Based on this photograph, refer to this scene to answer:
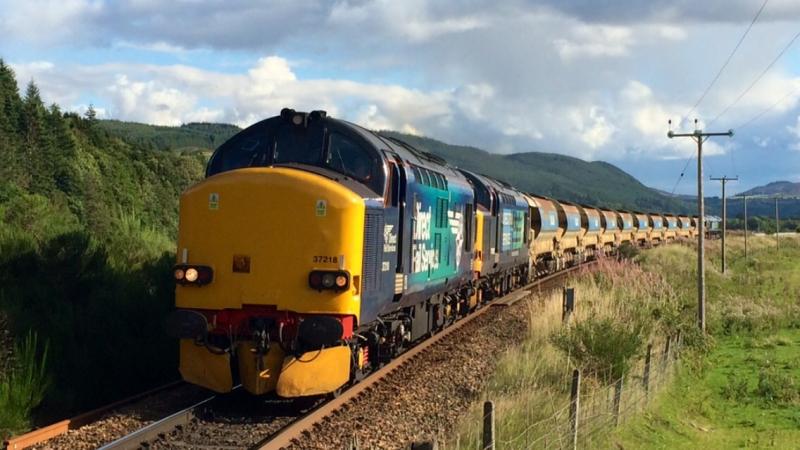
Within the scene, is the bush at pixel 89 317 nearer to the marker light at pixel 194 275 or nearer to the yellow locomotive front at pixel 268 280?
the yellow locomotive front at pixel 268 280

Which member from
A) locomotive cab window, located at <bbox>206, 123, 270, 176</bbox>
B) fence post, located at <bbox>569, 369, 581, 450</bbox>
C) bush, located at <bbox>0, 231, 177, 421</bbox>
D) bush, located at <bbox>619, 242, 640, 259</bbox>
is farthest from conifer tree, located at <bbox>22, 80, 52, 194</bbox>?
fence post, located at <bbox>569, 369, 581, 450</bbox>

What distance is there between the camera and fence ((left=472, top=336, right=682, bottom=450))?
372 inches

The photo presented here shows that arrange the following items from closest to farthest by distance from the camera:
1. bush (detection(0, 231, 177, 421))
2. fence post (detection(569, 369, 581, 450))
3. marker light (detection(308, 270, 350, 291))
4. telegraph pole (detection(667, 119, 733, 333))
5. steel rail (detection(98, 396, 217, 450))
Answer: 1. steel rail (detection(98, 396, 217, 450))
2. fence post (detection(569, 369, 581, 450))
3. marker light (detection(308, 270, 350, 291))
4. bush (detection(0, 231, 177, 421))
5. telegraph pole (detection(667, 119, 733, 333))

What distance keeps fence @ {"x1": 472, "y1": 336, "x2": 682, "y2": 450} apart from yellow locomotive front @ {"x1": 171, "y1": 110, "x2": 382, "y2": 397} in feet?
8.23

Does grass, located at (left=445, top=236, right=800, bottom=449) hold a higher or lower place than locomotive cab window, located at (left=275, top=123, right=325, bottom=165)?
lower

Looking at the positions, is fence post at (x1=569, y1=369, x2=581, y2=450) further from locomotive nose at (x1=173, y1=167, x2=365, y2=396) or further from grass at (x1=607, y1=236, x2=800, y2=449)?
locomotive nose at (x1=173, y1=167, x2=365, y2=396)

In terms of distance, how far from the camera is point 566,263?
156 feet

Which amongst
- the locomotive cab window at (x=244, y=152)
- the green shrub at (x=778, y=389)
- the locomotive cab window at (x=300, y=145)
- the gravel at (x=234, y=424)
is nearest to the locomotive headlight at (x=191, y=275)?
the gravel at (x=234, y=424)

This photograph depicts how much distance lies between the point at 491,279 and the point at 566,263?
21.5 meters

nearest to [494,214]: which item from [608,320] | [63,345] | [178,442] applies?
[608,320]

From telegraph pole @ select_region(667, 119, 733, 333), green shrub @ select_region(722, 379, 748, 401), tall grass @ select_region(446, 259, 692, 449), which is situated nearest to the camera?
tall grass @ select_region(446, 259, 692, 449)

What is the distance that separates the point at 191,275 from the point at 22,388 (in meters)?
2.48

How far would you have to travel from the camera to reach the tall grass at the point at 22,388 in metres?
10.3

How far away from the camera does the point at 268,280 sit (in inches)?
426
